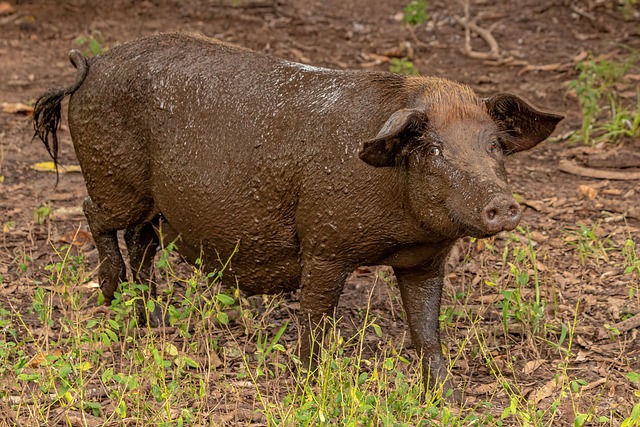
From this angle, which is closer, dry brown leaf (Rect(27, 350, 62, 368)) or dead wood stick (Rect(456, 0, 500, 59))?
dry brown leaf (Rect(27, 350, 62, 368))

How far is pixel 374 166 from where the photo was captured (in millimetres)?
4551

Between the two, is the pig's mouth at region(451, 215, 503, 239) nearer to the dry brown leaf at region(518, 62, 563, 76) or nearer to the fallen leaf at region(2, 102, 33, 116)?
the fallen leaf at region(2, 102, 33, 116)

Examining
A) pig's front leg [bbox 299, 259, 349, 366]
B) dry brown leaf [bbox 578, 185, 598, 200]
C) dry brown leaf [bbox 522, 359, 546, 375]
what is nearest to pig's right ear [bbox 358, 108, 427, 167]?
→ pig's front leg [bbox 299, 259, 349, 366]

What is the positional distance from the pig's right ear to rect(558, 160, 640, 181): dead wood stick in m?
3.52

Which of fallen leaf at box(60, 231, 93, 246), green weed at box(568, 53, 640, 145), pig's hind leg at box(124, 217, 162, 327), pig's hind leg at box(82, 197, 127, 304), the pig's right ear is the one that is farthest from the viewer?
green weed at box(568, 53, 640, 145)

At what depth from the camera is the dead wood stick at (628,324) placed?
5.66m

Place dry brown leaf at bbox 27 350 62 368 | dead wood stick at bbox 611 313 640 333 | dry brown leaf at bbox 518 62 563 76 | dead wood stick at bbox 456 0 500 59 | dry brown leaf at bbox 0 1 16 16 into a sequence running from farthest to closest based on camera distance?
dry brown leaf at bbox 0 1 16 16 → dead wood stick at bbox 456 0 500 59 → dry brown leaf at bbox 518 62 563 76 → dead wood stick at bbox 611 313 640 333 → dry brown leaf at bbox 27 350 62 368

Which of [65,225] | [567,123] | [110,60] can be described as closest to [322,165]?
[110,60]

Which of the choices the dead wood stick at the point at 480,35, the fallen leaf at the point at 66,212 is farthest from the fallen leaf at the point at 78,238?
the dead wood stick at the point at 480,35

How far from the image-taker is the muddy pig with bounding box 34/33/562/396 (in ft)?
14.7

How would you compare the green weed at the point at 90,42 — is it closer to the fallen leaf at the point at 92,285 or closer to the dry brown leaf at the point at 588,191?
the fallen leaf at the point at 92,285

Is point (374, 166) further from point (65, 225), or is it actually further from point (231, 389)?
point (65, 225)

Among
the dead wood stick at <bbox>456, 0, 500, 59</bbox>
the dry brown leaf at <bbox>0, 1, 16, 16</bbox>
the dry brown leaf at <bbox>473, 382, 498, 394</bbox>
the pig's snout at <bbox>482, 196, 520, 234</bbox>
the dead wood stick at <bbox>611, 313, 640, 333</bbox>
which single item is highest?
the pig's snout at <bbox>482, 196, 520, 234</bbox>

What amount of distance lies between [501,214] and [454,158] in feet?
1.14
